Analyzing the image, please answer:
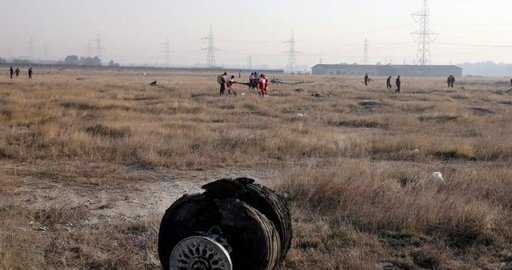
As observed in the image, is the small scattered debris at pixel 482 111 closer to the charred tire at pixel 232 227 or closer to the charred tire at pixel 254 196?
the charred tire at pixel 254 196

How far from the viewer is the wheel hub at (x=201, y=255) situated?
A: 4.19 m

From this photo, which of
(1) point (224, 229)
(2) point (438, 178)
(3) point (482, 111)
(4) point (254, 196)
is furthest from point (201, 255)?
(3) point (482, 111)

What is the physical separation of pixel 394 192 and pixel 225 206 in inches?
188

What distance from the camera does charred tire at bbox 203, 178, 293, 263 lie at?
15.6 ft

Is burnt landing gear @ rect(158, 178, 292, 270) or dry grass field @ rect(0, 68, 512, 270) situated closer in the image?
burnt landing gear @ rect(158, 178, 292, 270)

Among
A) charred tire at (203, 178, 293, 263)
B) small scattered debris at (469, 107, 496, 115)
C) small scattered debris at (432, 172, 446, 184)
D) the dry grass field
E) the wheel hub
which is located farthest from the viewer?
small scattered debris at (469, 107, 496, 115)

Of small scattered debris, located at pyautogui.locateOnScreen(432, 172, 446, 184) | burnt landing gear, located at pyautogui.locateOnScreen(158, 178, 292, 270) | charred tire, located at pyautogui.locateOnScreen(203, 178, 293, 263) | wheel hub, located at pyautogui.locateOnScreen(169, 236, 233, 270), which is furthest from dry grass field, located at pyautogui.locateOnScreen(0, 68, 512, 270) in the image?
wheel hub, located at pyautogui.locateOnScreen(169, 236, 233, 270)

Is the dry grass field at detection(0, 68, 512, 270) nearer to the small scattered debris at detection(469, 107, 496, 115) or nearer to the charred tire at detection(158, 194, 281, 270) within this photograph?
the charred tire at detection(158, 194, 281, 270)

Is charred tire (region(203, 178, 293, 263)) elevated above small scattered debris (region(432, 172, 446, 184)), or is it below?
above

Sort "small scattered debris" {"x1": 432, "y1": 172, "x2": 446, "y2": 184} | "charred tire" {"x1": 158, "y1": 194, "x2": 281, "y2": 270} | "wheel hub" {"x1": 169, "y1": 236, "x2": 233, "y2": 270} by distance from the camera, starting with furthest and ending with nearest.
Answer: "small scattered debris" {"x1": 432, "y1": 172, "x2": 446, "y2": 184}, "charred tire" {"x1": 158, "y1": 194, "x2": 281, "y2": 270}, "wheel hub" {"x1": 169, "y1": 236, "x2": 233, "y2": 270}

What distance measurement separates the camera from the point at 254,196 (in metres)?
4.89

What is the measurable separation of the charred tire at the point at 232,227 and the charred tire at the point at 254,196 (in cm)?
11

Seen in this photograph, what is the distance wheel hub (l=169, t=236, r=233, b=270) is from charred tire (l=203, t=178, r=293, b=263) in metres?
0.55

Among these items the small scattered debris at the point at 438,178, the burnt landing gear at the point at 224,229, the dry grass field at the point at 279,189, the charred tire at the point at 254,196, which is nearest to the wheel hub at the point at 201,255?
the burnt landing gear at the point at 224,229
